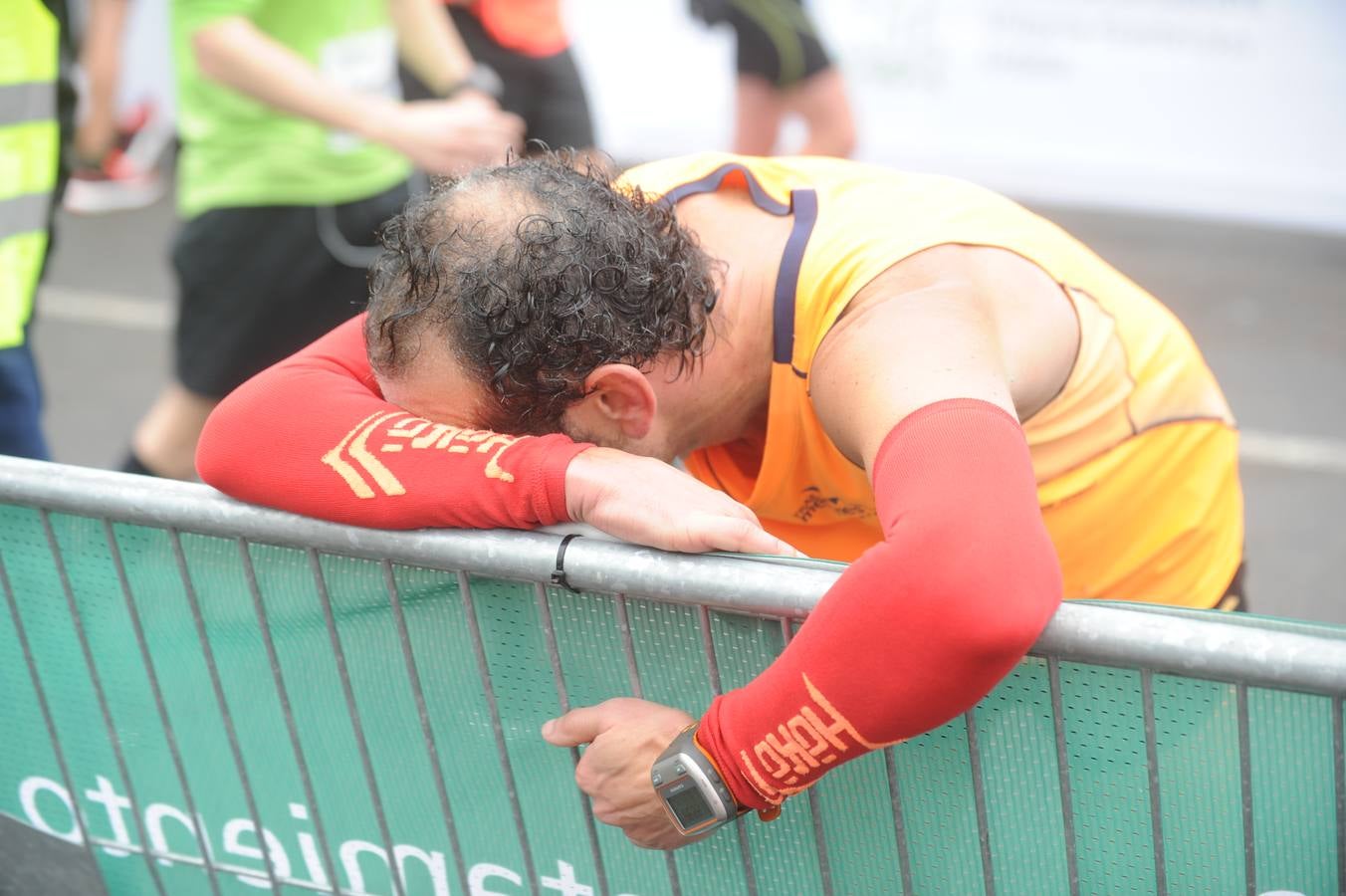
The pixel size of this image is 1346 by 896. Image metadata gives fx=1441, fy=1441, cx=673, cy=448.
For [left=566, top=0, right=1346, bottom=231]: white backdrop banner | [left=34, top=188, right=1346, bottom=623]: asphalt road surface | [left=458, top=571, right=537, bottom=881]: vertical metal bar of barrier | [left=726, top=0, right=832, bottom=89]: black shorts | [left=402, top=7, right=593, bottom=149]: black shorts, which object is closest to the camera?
[left=458, top=571, right=537, bottom=881]: vertical metal bar of barrier

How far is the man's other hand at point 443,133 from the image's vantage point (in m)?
3.19

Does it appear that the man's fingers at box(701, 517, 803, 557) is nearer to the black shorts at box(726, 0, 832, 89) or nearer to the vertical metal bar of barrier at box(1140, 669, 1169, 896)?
the vertical metal bar of barrier at box(1140, 669, 1169, 896)

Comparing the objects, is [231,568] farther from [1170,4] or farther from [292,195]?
[1170,4]

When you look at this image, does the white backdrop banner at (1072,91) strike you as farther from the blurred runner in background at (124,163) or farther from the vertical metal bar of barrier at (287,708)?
the vertical metal bar of barrier at (287,708)

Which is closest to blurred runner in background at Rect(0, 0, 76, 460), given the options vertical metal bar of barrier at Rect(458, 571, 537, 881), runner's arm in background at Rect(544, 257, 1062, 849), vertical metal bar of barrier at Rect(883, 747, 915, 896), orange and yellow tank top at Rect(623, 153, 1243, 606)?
orange and yellow tank top at Rect(623, 153, 1243, 606)

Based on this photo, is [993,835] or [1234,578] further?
[1234,578]

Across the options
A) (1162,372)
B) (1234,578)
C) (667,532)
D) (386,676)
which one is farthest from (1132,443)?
(386,676)

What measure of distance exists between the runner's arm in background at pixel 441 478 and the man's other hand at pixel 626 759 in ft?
0.66

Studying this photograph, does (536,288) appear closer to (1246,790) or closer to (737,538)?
(737,538)

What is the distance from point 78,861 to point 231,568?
661 millimetres

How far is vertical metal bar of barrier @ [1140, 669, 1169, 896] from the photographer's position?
140 cm

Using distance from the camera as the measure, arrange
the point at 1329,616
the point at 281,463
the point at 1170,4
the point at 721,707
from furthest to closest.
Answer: the point at 1170,4, the point at 1329,616, the point at 281,463, the point at 721,707

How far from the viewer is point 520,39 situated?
4.38m

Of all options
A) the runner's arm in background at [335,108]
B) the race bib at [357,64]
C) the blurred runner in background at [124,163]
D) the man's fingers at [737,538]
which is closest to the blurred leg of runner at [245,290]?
the race bib at [357,64]
